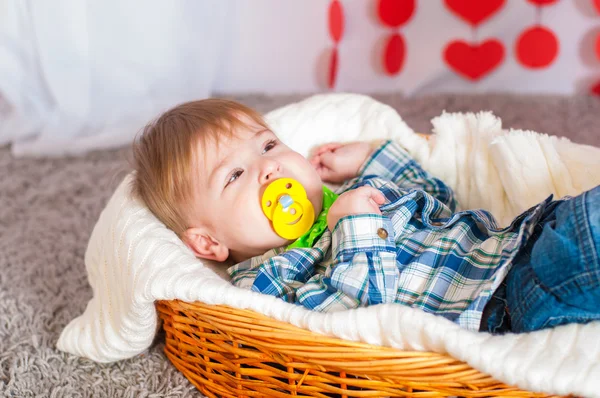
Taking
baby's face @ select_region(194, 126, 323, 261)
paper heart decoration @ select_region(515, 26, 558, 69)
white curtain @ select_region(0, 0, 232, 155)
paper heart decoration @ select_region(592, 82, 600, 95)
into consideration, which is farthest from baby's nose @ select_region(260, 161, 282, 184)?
paper heart decoration @ select_region(592, 82, 600, 95)

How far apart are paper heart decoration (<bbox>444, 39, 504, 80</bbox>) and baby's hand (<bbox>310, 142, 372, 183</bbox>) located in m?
1.00

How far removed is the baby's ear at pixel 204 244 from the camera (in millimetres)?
1153

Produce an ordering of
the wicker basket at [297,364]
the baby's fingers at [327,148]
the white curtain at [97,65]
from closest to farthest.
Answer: the wicker basket at [297,364] < the baby's fingers at [327,148] < the white curtain at [97,65]

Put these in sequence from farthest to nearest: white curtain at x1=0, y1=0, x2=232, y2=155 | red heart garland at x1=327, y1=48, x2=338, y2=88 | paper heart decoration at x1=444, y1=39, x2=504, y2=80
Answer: red heart garland at x1=327, y1=48, x2=338, y2=88, paper heart decoration at x1=444, y1=39, x2=504, y2=80, white curtain at x1=0, y1=0, x2=232, y2=155

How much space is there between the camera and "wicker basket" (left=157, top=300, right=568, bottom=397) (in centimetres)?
82

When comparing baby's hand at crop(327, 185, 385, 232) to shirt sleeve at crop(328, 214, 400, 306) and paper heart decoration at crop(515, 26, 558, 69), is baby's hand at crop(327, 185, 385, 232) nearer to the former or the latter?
shirt sleeve at crop(328, 214, 400, 306)

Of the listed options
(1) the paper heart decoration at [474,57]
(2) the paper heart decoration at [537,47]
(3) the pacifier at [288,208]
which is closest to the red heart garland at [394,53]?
(1) the paper heart decoration at [474,57]

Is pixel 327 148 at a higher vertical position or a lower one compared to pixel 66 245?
higher

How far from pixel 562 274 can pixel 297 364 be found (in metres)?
0.37

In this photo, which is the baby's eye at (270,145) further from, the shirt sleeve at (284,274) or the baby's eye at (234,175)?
the shirt sleeve at (284,274)

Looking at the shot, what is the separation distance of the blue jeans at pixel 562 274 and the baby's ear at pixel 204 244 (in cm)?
48

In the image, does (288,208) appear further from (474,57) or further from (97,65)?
(474,57)

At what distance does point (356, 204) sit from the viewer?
1.03 meters

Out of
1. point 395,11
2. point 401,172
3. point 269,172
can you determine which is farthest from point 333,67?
point 269,172
